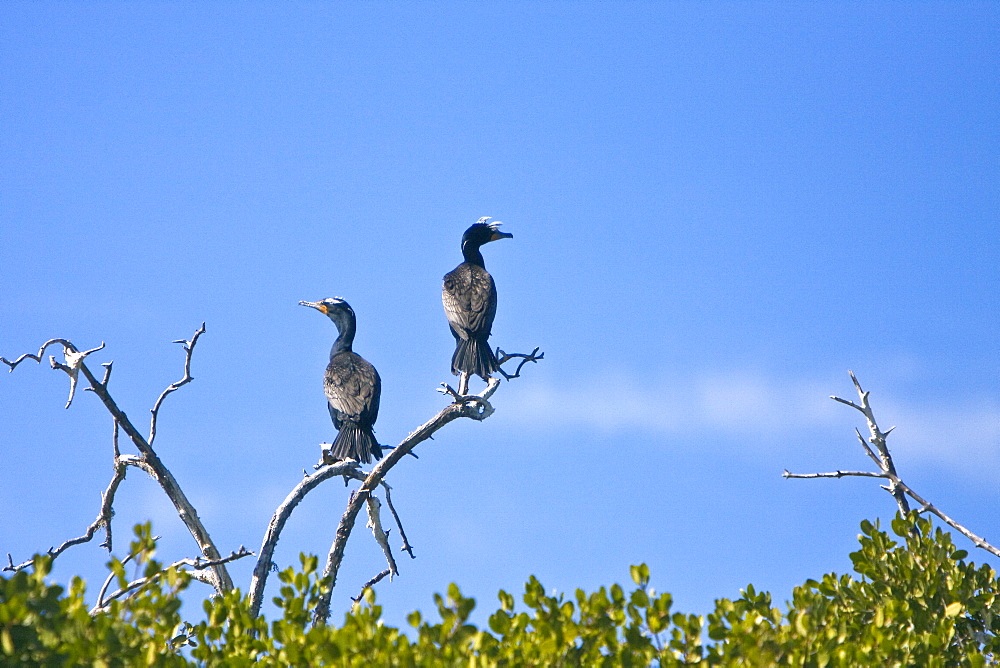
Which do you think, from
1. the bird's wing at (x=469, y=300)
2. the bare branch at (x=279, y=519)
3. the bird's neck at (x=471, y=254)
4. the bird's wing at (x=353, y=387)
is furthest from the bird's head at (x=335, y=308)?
the bare branch at (x=279, y=519)

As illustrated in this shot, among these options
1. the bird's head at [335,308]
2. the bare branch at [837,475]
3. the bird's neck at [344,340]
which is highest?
the bird's head at [335,308]

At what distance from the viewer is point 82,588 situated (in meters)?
4.14

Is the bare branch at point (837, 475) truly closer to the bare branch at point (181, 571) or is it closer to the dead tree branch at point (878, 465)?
the dead tree branch at point (878, 465)

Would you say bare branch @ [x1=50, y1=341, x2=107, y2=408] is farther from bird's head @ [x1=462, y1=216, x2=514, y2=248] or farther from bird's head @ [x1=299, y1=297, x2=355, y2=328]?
bird's head @ [x1=462, y1=216, x2=514, y2=248]

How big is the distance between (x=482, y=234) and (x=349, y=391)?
2.94m

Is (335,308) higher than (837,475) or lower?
higher

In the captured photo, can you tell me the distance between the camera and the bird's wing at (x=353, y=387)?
9469 millimetres

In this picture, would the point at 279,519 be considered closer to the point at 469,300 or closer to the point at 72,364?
the point at 72,364

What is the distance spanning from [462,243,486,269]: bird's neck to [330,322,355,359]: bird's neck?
1689 mm

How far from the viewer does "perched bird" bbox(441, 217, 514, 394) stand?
9.97 m

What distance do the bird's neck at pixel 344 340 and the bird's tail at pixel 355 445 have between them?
1.32m

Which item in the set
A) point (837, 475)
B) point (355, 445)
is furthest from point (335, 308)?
point (837, 475)

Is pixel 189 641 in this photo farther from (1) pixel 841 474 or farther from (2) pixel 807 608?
(1) pixel 841 474

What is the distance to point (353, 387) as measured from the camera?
9750mm
